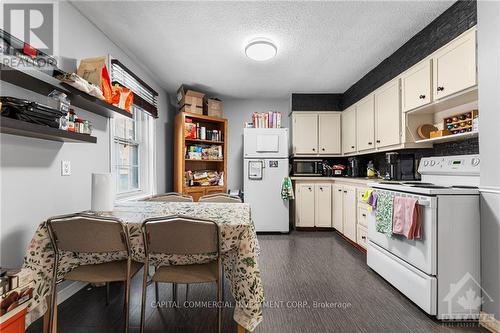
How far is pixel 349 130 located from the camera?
4191mm

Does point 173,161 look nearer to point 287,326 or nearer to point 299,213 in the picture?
point 299,213

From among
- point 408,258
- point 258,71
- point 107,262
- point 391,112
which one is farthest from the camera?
point 258,71

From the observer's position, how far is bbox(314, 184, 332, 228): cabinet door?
4.25 meters

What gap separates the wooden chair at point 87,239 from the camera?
143 cm

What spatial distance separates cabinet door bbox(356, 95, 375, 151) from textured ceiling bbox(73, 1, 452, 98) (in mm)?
494

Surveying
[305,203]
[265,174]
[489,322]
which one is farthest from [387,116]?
[489,322]

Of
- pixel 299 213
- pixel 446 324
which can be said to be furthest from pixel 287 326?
pixel 299 213

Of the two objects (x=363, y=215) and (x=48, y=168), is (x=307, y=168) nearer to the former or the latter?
(x=363, y=215)

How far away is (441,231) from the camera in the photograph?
1.81m

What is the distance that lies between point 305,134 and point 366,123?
1.17 m

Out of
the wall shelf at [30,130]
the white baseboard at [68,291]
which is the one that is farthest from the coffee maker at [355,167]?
the white baseboard at [68,291]

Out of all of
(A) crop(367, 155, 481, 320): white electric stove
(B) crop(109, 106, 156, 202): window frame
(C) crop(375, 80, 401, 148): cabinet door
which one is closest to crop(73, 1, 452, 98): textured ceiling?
(C) crop(375, 80, 401, 148): cabinet door

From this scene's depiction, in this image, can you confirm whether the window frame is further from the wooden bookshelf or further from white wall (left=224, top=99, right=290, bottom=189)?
white wall (left=224, top=99, right=290, bottom=189)

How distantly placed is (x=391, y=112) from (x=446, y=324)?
2258 mm
